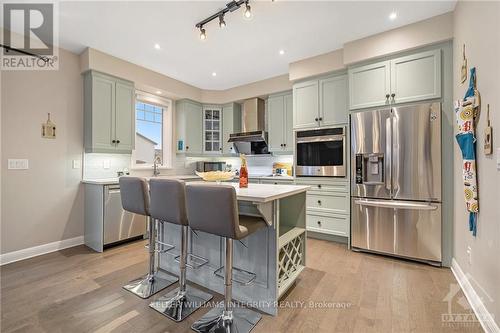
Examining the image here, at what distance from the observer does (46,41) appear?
9.76 feet

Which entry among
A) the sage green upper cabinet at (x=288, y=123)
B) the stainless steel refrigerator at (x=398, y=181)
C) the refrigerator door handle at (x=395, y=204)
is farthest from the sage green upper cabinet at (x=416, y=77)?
the sage green upper cabinet at (x=288, y=123)

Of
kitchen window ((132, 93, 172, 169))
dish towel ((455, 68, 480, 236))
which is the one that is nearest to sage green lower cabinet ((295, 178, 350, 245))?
dish towel ((455, 68, 480, 236))

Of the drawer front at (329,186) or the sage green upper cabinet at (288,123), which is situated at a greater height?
the sage green upper cabinet at (288,123)

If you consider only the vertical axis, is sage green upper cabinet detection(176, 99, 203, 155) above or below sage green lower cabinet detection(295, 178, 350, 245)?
above

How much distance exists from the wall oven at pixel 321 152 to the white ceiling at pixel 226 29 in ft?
3.96

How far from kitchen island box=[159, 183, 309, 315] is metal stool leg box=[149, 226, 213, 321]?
0.59 ft

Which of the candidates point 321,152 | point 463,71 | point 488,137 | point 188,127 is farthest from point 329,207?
point 188,127

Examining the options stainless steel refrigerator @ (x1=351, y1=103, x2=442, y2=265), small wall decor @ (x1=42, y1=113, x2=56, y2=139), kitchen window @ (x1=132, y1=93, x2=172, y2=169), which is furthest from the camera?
kitchen window @ (x1=132, y1=93, x2=172, y2=169)

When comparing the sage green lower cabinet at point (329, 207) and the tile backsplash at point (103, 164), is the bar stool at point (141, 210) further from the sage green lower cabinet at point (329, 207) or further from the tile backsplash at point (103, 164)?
the sage green lower cabinet at point (329, 207)

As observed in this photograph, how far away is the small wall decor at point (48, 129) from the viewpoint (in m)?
2.97

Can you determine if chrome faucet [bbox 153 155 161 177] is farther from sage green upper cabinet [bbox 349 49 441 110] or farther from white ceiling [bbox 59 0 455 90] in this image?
sage green upper cabinet [bbox 349 49 441 110]

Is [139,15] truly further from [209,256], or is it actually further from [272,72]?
[209,256]

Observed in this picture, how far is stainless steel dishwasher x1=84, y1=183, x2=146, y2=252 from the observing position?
3016mm

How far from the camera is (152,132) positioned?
4453 mm
